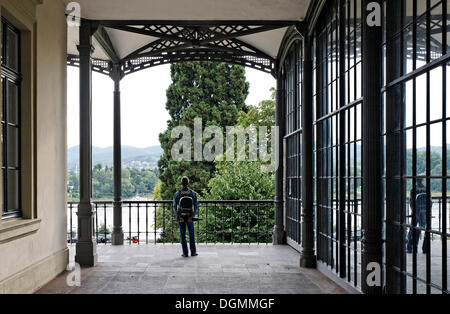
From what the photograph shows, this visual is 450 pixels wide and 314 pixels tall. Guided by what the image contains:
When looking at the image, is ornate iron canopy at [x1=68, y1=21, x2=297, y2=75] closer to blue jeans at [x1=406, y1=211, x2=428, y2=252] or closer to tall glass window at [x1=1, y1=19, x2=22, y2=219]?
tall glass window at [x1=1, y1=19, x2=22, y2=219]

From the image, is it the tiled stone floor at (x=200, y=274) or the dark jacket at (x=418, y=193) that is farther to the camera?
the tiled stone floor at (x=200, y=274)

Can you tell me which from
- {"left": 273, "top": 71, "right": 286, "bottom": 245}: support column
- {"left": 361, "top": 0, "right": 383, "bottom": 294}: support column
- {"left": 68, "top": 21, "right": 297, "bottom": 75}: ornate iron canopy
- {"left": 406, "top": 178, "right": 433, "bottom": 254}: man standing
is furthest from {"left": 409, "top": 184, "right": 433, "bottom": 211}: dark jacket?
{"left": 273, "top": 71, "right": 286, "bottom": 245}: support column

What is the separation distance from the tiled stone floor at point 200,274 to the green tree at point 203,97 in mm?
14005

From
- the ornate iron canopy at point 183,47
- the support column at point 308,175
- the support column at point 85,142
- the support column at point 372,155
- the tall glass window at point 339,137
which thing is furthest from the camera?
the ornate iron canopy at point 183,47

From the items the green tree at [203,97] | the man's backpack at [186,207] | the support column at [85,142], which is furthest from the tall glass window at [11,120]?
the green tree at [203,97]

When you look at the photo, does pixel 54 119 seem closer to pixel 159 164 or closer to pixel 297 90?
pixel 297 90

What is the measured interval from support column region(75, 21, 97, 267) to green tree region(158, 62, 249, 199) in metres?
14.9

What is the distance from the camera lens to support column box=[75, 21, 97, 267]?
7.44 metres

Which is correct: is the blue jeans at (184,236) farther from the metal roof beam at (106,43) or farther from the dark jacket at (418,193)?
the dark jacket at (418,193)

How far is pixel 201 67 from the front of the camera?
23375 millimetres

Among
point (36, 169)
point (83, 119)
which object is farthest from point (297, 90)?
point (36, 169)

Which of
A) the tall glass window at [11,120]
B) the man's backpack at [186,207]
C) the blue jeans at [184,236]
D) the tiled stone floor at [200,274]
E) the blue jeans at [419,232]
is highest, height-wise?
the tall glass window at [11,120]

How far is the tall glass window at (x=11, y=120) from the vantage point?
5068 mm

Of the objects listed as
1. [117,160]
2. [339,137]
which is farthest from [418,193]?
[117,160]
